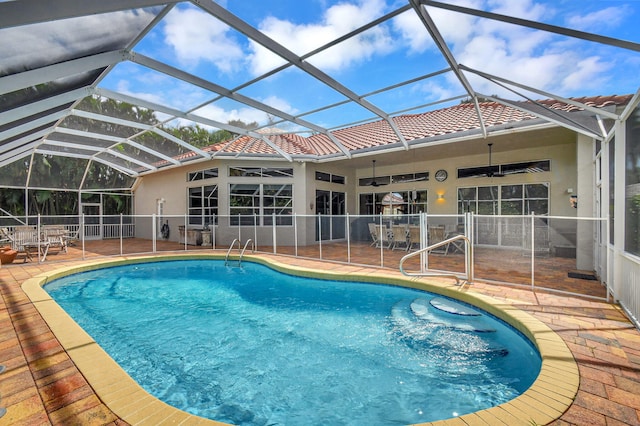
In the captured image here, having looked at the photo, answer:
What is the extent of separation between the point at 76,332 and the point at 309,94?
5492mm

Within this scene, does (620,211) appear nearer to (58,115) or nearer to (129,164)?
(58,115)

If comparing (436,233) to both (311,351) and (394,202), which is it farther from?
(311,351)

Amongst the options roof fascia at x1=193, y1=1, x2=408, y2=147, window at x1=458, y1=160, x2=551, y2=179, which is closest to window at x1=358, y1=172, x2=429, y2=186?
window at x1=458, y1=160, x2=551, y2=179

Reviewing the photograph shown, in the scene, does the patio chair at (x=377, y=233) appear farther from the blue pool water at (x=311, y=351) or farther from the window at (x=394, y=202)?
the blue pool water at (x=311, y=351)

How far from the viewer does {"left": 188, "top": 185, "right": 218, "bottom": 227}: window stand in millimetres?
11828

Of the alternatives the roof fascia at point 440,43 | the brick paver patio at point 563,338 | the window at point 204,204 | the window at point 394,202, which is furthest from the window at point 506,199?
the window at point 204,204

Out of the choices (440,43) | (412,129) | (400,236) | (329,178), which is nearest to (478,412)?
(440,43)

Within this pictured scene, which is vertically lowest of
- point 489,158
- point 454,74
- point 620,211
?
point 620,211

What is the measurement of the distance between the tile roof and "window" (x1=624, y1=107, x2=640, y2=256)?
2.46 m

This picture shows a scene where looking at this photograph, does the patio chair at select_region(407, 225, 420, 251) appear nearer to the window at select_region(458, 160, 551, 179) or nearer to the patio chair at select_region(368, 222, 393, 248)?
the patio chair at select_region(368, 222, 393, 248)

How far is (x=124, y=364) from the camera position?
349 centimetres

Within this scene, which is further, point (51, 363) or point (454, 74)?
point (454, 74)

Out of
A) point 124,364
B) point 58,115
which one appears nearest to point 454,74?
point 124,364

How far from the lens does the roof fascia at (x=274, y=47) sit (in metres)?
3.69
